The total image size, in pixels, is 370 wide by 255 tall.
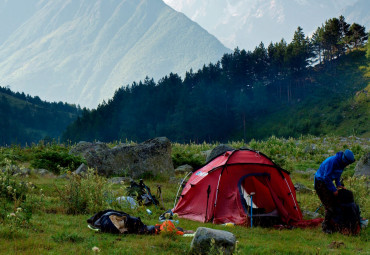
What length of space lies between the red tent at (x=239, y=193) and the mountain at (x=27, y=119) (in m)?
115

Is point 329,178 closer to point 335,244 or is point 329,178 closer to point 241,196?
point 335,244

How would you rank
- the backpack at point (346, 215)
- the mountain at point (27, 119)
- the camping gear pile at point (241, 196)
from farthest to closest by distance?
the mountain at point (27, 119)
the camping gear pile at point (241, 196)
the backpack at point (346, 215)

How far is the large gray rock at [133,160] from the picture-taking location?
66.3ft

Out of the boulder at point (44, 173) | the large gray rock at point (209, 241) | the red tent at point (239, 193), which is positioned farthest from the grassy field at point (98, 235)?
the boulder at point (44, 173)

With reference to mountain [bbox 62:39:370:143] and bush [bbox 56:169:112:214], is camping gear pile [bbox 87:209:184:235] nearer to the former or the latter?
bush [bbox 56:169:112:214]

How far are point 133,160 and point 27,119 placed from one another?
446 feet

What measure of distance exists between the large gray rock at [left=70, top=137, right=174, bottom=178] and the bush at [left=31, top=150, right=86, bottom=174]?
64 cm

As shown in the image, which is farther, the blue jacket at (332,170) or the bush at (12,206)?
the blue jacket at (332,170)

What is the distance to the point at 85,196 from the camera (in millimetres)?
11039

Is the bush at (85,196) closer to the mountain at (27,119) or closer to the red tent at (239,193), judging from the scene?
the red tent at (239,193)

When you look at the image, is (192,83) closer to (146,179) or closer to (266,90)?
(266,90)

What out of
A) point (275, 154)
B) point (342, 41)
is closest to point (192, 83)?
point (342, 41)

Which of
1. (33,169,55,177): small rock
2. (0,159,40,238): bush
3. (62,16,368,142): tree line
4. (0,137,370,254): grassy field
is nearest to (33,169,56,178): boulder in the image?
(33,169,55,177): small rock

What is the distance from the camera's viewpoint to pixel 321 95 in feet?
267
